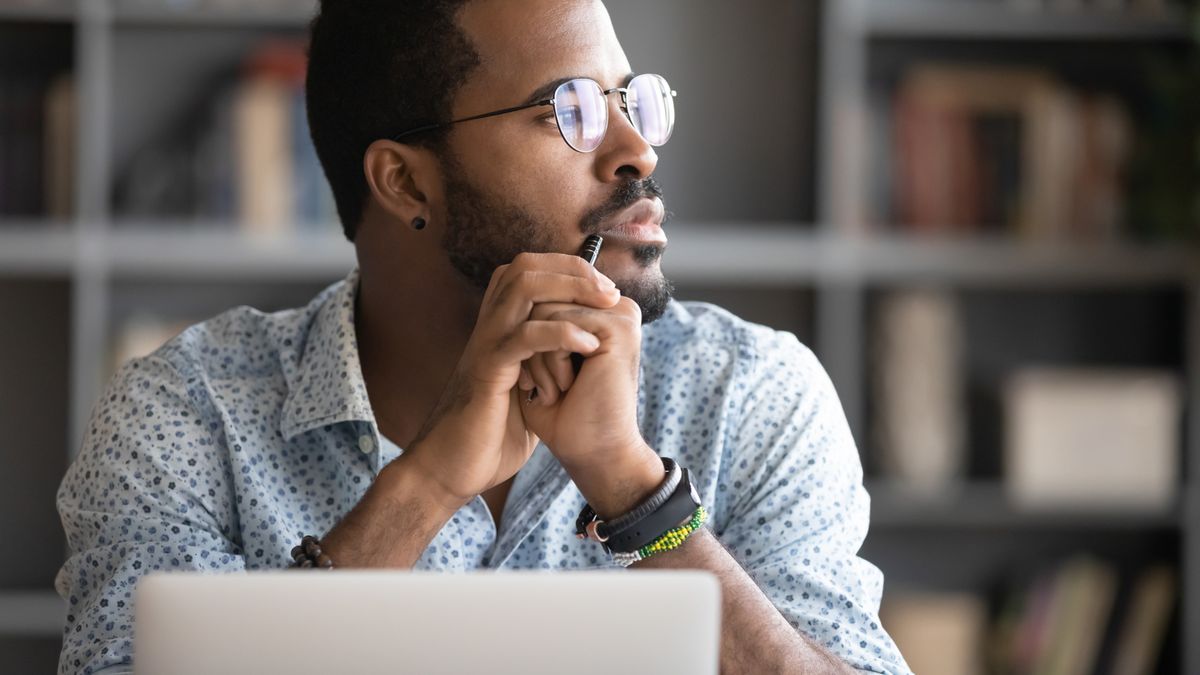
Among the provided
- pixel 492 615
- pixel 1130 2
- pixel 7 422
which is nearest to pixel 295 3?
pixel 7 422

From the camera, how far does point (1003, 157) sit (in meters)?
2.88

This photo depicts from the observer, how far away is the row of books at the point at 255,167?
2775mm

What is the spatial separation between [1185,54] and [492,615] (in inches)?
103

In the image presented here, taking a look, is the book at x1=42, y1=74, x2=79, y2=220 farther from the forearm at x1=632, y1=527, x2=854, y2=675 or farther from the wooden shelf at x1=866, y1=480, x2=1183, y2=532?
the forearm at x1=632, y1=527, x2=854, y2=675

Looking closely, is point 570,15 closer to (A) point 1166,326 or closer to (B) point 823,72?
(B) point 823,72

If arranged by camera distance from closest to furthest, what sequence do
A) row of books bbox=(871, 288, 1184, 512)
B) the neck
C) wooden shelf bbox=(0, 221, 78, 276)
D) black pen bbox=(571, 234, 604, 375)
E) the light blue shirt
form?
the light blue shirt
black pen bbox=(571, 234, 604, 375)
the neck
wooden shelf bbox=(0, 221, 78, 276)
row of books bbox=(871, 288, 1184, 512)

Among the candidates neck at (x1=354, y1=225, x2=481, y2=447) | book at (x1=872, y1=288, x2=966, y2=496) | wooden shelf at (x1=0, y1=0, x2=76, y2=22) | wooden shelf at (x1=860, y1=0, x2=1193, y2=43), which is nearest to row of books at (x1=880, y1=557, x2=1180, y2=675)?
book at (x1=872, y1=288, x2=966, y2=496)

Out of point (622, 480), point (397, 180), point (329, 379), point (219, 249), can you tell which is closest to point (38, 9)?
point (219, 249)

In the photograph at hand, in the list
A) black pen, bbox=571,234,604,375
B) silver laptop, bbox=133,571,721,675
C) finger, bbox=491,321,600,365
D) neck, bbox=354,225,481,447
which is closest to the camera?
silver laptop, bbox=133,571,721,675

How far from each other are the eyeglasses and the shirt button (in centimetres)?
35

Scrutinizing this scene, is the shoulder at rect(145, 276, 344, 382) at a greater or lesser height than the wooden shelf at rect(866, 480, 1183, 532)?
greater

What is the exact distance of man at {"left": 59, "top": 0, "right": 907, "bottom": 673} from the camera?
1.23 meters

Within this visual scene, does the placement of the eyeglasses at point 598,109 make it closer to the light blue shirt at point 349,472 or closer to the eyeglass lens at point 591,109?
the eyeglass lens at point 591,109

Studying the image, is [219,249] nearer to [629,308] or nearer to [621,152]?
[621,152]
